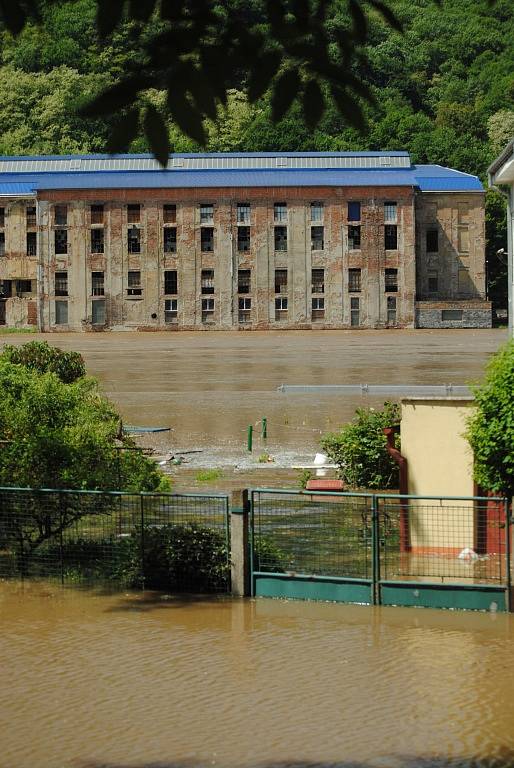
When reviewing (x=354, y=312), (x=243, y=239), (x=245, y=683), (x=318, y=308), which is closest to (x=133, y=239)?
(x=243, y=239)

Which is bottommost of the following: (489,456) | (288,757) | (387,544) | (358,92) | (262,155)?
(288,757)

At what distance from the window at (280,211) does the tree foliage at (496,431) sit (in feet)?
258

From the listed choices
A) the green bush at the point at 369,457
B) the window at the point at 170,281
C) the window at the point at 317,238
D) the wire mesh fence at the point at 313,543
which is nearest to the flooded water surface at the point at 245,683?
the wire mesh fence at the point at 313,543

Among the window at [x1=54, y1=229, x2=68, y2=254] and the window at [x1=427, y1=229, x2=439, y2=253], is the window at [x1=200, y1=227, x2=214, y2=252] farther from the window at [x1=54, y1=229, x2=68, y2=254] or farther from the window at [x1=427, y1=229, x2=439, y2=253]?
the window at [x1=427, y1=229, x2=439, y2=253]

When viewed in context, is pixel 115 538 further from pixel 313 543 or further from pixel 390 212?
pixel 390 212

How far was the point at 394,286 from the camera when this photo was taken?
94.4m

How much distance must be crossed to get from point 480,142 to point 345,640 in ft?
Answer: 386

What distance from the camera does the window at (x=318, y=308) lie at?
93375mm

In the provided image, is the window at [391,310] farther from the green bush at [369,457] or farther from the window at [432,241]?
the green bush at [369,457]

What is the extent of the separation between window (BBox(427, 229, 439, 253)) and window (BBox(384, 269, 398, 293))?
5444 millimetres

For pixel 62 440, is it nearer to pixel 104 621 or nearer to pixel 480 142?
pixel 104 621

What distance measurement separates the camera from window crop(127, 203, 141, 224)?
9425 cm

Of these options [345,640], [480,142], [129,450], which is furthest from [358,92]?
[480,142]

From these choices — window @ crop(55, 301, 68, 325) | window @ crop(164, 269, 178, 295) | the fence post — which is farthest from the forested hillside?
the fence post
